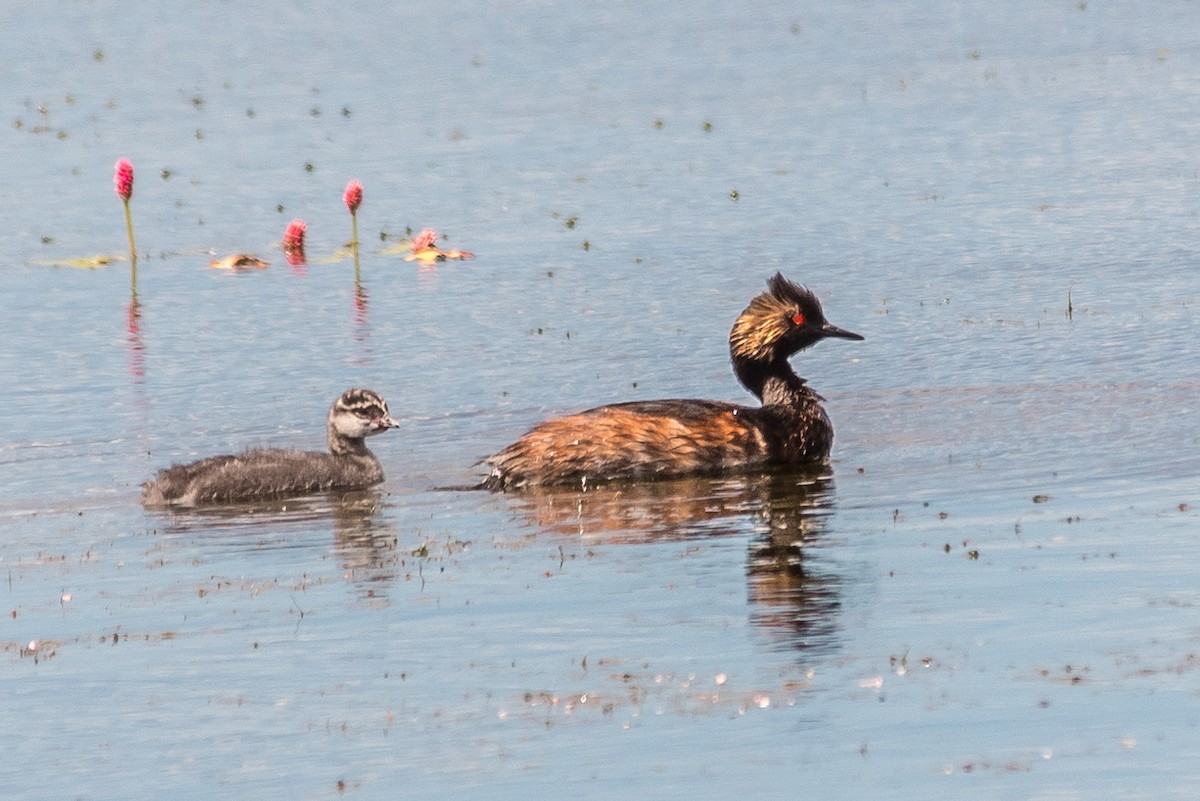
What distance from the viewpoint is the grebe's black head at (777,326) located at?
18.7 meters

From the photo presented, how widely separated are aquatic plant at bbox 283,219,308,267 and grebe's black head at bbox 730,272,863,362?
1229 centimetres

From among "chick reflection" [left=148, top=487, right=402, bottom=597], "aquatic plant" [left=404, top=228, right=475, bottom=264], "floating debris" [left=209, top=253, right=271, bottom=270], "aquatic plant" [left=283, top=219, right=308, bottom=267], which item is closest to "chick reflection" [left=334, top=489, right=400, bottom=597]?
"chick reflection" [left=148, top=487, right=402, bottom=597]

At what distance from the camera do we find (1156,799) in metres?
9.39

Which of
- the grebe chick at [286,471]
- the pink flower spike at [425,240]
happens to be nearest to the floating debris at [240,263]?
the pink flower spike at [425,240]

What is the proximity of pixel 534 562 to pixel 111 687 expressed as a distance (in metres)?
3.24

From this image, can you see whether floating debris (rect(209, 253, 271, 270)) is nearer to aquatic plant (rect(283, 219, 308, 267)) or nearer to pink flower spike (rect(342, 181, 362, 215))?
aquatic plant (rect(283, 219, 308, 267))

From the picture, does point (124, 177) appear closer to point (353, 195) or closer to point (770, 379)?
point (353, 195)

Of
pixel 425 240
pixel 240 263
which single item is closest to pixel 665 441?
pixel 425 240

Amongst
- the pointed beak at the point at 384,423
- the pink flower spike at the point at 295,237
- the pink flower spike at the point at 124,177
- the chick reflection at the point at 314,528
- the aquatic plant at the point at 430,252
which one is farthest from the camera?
the pink flower spike at the point at 295,237

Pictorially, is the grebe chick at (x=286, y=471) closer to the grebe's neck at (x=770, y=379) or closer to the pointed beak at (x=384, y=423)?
the pointed beak at (x=384, y=423)

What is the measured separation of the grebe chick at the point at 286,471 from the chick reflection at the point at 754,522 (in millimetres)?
1382

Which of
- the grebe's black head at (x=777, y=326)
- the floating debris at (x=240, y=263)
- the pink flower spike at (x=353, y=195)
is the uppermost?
the pink flower spike at (x=353, y=195)

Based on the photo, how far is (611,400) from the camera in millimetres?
20484

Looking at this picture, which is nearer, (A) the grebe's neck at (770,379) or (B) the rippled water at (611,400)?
(B) the rippled water at (611,400)
